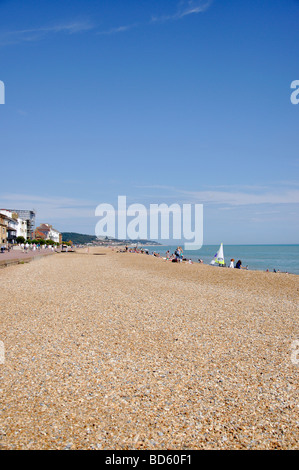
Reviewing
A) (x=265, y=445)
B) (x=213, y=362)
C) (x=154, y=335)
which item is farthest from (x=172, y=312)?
(x=265, y=445)

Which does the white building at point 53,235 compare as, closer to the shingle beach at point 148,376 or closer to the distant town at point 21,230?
the distant town at point 21,230

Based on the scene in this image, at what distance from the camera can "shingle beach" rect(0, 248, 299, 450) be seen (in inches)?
151

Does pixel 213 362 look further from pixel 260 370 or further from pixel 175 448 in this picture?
pixel 175 448

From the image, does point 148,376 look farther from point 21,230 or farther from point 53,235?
point 53,235

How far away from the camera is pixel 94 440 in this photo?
369 cm

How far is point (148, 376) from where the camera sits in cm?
531

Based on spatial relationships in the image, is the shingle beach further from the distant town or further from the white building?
the white building

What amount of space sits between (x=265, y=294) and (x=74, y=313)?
25.1 ft

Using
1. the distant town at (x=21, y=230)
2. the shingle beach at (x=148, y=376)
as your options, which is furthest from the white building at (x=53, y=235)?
the shingle beach at (x=148, y=376)

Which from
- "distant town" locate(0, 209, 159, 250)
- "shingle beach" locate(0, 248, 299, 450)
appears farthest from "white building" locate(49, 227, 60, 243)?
"shingle beach" locate(0, 248, 299, 450)

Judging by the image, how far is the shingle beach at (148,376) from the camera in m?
3.82

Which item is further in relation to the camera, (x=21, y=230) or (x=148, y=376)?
(x=21, y=230)

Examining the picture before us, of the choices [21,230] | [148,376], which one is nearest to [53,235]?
[21,230]
